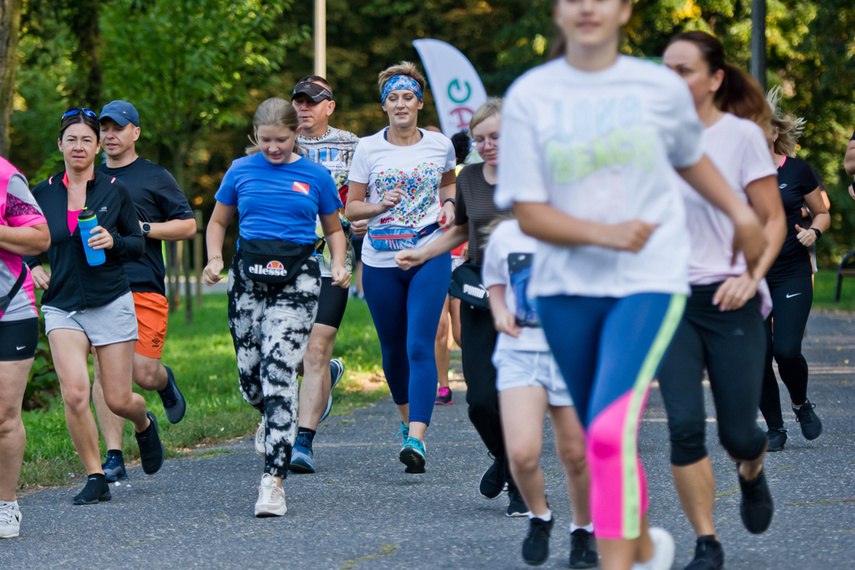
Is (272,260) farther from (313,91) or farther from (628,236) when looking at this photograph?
(628,236)

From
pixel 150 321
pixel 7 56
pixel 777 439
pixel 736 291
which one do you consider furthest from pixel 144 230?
pixel 7 56

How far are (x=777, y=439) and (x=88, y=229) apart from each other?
13.5ft

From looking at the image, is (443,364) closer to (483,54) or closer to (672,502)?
(672,502)

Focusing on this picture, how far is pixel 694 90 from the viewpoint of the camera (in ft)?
13.7

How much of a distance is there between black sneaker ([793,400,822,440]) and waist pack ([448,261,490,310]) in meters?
2.80

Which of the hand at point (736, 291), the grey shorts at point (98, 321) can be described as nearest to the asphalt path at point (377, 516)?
the grey shorts at point (98, 321)

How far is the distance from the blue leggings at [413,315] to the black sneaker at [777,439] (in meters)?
2.05

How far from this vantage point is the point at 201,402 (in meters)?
9.80

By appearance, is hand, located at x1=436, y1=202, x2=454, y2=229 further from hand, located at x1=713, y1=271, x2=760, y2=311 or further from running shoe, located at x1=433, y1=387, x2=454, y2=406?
running shoe, located at x1=433, y1=387, x2=454, y2=406

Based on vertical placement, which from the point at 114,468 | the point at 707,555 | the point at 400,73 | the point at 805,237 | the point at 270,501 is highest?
the point at 400,73

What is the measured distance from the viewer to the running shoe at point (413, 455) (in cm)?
631

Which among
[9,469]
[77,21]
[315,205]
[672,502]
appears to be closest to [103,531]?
[9,469]

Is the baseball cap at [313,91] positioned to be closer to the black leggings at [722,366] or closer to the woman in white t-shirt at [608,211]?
the black leggings at [722,366]

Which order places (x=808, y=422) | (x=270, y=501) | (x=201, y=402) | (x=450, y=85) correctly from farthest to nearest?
(x=450, y=85) < (x=201, y=402) < (x=808, y=422) < (x=270, y=501)
